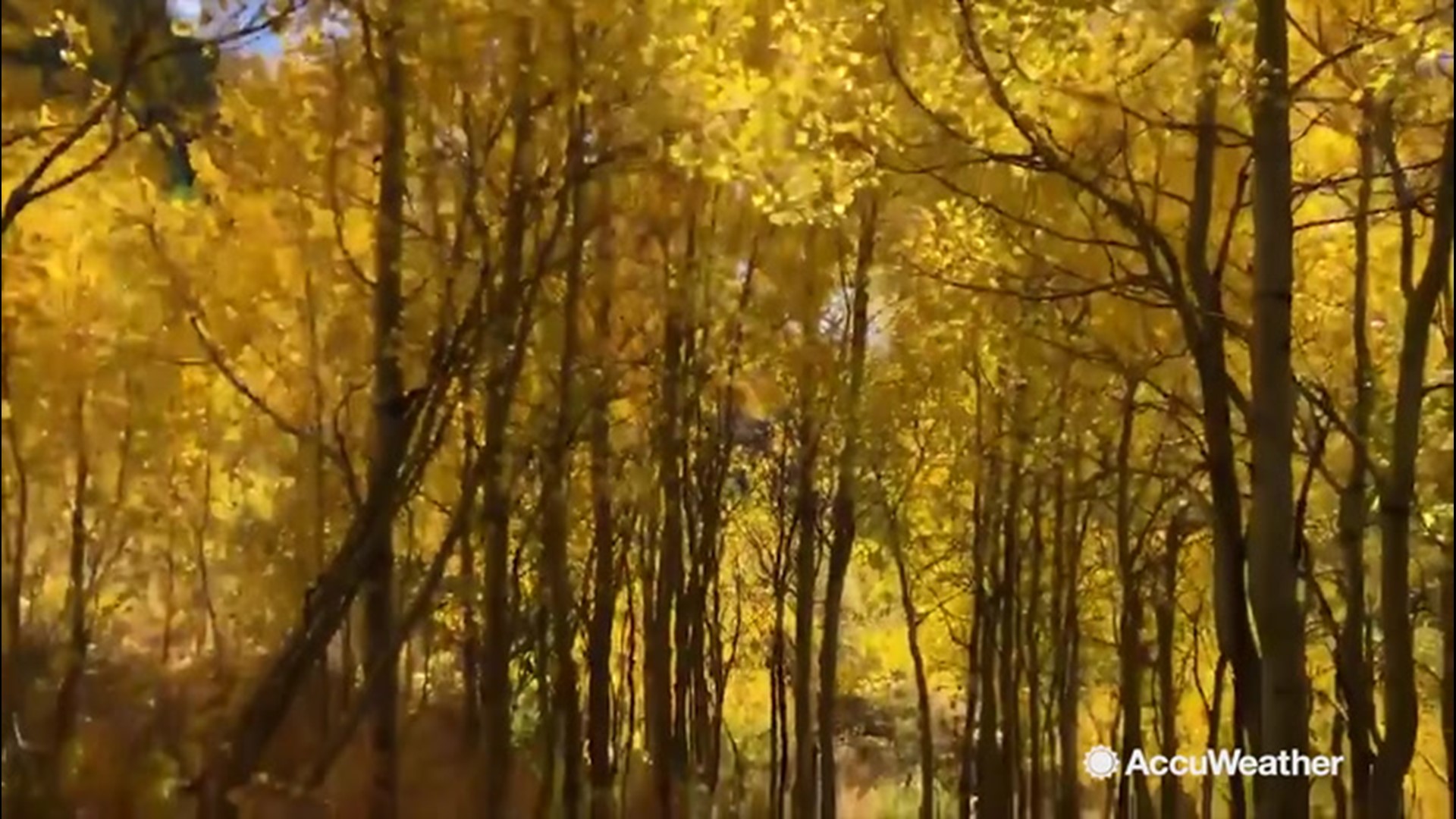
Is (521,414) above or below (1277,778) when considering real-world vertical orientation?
above

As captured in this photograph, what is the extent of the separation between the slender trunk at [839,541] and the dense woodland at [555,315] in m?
0.81

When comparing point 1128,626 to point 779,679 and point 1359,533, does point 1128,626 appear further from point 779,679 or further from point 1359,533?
point 1359,533

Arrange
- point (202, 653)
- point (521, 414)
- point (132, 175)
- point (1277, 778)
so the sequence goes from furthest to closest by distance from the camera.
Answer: point (521, 414) < point (202, 653) < point (132, 175) < point (1277, 778)

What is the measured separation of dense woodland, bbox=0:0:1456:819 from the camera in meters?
3.02

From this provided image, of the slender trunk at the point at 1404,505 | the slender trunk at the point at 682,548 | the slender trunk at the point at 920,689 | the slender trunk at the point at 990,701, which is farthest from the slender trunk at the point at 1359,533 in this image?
the slender trunk at the point at 920,689

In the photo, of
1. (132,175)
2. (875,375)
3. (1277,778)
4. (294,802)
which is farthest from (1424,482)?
(875,375)

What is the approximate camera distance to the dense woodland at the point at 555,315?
3.02 meters

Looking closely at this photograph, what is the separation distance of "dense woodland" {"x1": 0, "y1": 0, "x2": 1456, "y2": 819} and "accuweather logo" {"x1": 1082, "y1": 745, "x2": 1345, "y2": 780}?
0.12 ft

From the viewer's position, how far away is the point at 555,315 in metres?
4.09

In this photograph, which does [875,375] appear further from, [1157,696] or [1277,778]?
[1277,778]

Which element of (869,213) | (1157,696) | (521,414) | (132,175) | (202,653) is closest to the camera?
(132,175)

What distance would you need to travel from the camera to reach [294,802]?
3.31m

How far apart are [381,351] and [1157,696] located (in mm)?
5242

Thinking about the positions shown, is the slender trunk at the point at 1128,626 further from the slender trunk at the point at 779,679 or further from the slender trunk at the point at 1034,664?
the slender trunk at the point at 779,679
